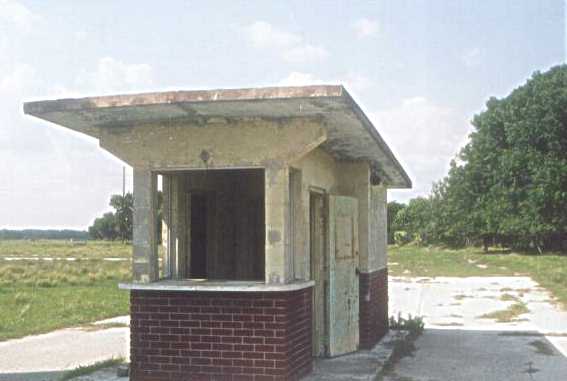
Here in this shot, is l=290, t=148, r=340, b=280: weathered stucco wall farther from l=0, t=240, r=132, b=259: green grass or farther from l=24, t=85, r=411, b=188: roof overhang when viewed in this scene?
l=0, t=240, r=132, b=259: green grass

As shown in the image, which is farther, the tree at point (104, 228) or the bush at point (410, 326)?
the tree at point (104, 228)

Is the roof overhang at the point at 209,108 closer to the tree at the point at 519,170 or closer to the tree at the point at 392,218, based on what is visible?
the tree at the point at 519,170

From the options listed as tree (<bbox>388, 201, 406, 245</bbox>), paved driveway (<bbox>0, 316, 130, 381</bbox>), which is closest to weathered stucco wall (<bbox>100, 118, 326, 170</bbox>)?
paved driveway (<bbox>0, 316, 130, 381</bbox>)

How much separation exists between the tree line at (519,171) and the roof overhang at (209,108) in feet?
120

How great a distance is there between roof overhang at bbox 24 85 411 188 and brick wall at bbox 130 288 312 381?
5.64ft

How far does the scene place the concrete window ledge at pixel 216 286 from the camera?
23.1 ft

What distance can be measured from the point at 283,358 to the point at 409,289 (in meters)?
15.8

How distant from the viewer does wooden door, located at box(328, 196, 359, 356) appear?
9.34 meters

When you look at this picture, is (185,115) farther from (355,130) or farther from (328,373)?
(328,373)

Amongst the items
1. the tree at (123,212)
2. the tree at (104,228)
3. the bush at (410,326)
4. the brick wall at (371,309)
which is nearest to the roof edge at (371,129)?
the brick wall at (371,309)

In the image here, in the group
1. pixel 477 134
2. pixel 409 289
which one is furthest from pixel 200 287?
pixel 477 134

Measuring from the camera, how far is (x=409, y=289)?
22438 millimetres

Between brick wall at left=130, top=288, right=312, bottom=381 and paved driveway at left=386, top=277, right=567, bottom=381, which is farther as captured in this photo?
paved driveway at left=386, top=277, right=567, bottom=381

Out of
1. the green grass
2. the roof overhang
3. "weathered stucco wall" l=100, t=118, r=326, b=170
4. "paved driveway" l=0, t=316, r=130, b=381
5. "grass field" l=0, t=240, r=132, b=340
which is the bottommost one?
"paved driveway" l=0, t=316, r=130, b=381
